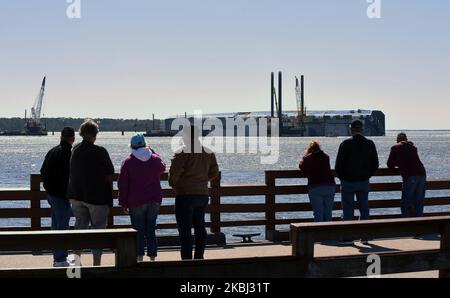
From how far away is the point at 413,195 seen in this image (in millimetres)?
12281

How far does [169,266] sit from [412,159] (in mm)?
6685

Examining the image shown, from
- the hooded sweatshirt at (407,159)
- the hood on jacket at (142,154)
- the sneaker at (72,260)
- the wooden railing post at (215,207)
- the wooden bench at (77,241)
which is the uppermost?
the hood on jacket at (142,154)

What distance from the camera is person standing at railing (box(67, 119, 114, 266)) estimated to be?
27.6 ft

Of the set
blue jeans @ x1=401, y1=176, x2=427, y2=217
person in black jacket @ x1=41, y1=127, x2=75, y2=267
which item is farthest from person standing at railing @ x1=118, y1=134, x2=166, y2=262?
blue jeans @ x1=401, y1=176, x2=427, y2=217

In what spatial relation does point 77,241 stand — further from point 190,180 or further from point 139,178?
point 139,178

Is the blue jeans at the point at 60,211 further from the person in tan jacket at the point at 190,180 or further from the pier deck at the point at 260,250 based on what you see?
the person in tan jacket at the point at 190,180

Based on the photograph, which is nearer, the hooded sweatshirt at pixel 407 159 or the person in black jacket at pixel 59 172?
the person in black jacket at pixel 59 172

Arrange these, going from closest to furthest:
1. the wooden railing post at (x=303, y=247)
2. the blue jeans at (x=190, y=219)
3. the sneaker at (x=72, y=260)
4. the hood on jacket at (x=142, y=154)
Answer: the wooden railing post at (x=303, y=247)
the blue jeans at (x=190, y=219)
the hood on jacket at (x=142, y=154)
the sneaker at (x=72, y=260)

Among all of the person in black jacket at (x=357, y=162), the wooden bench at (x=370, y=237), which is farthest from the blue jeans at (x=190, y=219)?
the person in black jacket at (x=357, y=162)

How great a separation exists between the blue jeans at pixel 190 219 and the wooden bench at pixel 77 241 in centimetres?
225

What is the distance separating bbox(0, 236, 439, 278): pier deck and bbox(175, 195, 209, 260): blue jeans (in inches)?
25.9

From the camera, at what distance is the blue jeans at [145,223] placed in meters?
8.81

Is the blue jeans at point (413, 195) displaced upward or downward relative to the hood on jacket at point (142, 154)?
downward
